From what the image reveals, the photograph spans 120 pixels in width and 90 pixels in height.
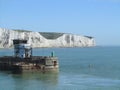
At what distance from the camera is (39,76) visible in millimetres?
54594

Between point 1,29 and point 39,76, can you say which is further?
point 1,29

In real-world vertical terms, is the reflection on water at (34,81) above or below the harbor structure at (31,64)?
below

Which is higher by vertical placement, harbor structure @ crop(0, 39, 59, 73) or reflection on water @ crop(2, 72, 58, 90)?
harbor structure @ crop(0, 39, 59, 73)

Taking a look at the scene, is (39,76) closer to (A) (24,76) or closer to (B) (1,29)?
(A) (24,76)

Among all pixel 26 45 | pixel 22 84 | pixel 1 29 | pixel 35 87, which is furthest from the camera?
pixel 1 29

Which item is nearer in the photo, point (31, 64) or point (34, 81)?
point (34, 81)

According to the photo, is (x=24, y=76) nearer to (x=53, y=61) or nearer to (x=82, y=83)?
(x=53, y=61)

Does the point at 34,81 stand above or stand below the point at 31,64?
below

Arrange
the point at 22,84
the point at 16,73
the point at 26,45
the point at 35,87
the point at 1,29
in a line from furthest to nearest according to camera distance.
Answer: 1. the point at 1,29
2. the point at 26,45
3. the point at 16,73
4. the point at 22,84
5. the point at 35,87

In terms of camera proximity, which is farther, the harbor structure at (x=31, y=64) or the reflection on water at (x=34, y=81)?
the harbor structure at (x=31, y=64)

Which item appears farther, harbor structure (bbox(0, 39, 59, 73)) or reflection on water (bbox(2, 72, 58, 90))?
harbor structure (bbox(0, 39, 59, 73))

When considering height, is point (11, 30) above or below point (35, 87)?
above

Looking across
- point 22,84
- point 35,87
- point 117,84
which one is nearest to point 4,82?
point 22,84

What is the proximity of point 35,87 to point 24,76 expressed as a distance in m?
11.7
